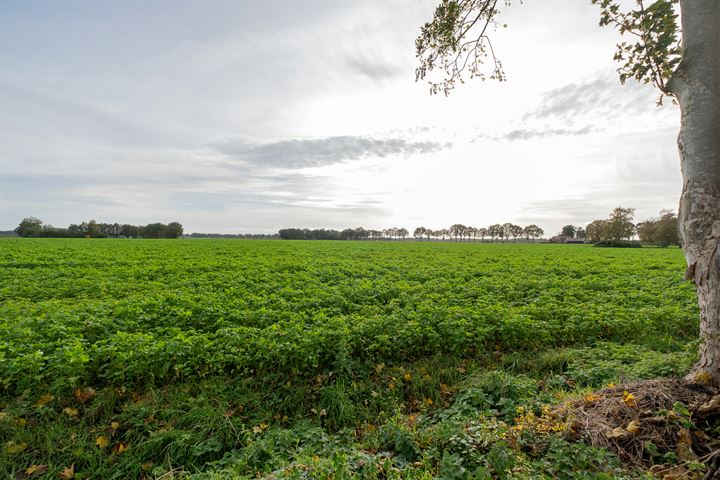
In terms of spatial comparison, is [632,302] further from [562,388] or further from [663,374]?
[562,388]

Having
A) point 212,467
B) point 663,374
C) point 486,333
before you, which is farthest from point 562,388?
point 212,467

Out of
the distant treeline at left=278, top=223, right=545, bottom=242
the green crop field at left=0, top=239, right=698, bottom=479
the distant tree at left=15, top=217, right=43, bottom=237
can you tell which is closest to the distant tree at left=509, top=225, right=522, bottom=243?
the distant treeline at left=278, top=223, right=545, bottom=242

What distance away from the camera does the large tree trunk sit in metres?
3.57

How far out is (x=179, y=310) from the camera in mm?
8344

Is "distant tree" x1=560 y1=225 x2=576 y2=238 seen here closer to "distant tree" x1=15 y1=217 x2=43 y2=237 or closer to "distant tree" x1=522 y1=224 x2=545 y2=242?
"distant tree" x1=522 y1=224 x2=545 y2=242

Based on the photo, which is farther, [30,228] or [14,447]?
[30,228]

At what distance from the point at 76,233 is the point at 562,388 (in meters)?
137

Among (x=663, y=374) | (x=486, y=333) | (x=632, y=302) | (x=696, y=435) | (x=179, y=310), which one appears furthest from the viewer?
(x=632, y=302)

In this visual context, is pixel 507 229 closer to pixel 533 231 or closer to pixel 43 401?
pixel 533 231

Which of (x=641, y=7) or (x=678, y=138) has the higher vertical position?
(x=641, y=7)

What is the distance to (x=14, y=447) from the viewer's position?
13.6 ft

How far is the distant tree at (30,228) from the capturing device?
9925 centimetres

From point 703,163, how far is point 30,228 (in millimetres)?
146965

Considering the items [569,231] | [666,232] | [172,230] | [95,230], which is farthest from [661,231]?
[95,230]
